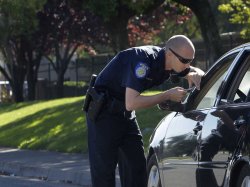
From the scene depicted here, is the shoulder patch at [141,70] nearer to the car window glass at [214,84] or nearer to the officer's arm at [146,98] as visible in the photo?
the officer's arm at [146,98]

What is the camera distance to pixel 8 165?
15859mm

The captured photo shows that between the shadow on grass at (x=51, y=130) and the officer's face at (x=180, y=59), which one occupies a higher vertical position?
the officer's face at (x=180, y=59)

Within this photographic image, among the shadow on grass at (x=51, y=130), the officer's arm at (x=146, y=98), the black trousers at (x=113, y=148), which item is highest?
the officer's arm at (x=146, y=98)

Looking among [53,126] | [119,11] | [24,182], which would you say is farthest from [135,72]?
[119,11]

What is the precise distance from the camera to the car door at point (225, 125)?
20.9 ft

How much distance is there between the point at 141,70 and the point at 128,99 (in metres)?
0.25

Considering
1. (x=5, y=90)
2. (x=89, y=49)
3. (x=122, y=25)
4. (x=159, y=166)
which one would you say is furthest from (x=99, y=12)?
(x=5, y=90)

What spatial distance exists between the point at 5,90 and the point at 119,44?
23442mm

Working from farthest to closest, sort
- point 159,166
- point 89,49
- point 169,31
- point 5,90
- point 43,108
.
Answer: point 169,31 < point 5,90 < point 89,49 < point 43,108 < point 159,166

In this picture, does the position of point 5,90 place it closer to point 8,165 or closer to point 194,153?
point 8,165

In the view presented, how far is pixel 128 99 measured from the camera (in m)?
6.71

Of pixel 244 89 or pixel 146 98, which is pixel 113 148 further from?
pixel 244 89

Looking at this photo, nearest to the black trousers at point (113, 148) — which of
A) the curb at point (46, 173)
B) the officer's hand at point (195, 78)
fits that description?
the officer's hand at point (195, 78)

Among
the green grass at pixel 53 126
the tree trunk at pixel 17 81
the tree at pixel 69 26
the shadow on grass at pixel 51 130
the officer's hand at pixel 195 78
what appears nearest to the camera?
the officer's hand at pixel 195 78
